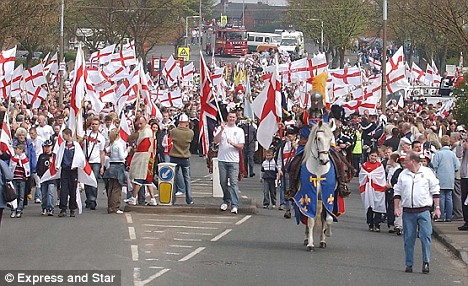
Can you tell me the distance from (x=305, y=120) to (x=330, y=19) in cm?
6307

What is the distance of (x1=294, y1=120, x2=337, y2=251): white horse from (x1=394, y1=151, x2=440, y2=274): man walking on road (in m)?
1.95

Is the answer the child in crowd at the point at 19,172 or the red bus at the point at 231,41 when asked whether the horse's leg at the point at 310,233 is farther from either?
the red bus at the point at 231,41

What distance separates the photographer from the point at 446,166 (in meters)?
21.7

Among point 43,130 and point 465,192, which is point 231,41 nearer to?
point 43,130

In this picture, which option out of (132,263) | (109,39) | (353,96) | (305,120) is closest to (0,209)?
(132,263)

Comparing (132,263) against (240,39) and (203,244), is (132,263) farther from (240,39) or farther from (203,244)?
(240,39)

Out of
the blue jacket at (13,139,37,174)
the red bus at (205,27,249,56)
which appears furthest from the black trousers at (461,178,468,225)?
the red bus at (205,27,249,56)

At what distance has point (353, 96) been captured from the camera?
4156 centimetres

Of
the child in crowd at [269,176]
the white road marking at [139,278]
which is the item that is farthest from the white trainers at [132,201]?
the white road marking at [139,278]

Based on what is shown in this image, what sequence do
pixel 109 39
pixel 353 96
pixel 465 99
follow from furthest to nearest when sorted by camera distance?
pixel 109 39 → pixel 353 96 → pixel 465 99

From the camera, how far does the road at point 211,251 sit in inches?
583

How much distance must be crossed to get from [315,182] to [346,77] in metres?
24.4

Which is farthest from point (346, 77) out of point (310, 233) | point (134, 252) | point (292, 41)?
point (292, 41)

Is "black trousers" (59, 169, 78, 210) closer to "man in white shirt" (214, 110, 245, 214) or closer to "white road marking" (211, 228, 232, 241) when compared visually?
"man in white shirt" (214, 110, 245, 214)
